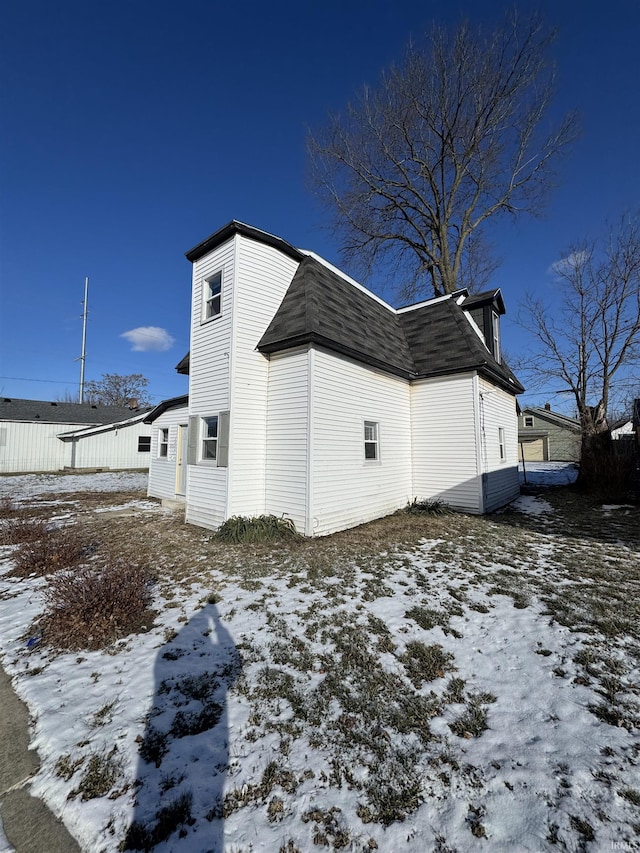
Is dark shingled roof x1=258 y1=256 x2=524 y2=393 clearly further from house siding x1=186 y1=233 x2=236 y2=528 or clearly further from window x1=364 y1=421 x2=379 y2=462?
window x1=364 y1=421 x2=379 y2=462

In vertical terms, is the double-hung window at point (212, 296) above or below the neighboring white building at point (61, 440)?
above

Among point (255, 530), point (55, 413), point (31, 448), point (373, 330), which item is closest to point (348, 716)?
point (255, 530)

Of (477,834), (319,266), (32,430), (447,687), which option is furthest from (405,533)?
(32,430)

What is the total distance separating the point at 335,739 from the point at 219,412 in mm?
6717

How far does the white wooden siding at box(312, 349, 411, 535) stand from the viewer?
7844 millimetres

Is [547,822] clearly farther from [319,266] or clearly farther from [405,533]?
[319,266]

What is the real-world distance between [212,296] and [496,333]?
35.4 feet

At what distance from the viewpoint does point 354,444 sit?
8.82 meters

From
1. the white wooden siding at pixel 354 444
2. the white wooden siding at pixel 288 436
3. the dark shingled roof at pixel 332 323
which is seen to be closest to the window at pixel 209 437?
the white wooden siding at pixel 288 436

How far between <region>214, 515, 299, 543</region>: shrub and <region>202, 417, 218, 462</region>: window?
1.88 metres

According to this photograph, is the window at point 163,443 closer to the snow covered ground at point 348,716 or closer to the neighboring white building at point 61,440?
the snow covered ground at point 348,716

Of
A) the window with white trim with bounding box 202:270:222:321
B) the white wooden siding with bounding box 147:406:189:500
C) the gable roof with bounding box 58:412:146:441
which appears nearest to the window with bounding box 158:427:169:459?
the white wooden siding with bounding box 147:406:189:500

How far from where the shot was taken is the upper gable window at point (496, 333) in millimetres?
13254

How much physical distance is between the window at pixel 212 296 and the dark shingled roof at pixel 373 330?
156cm
